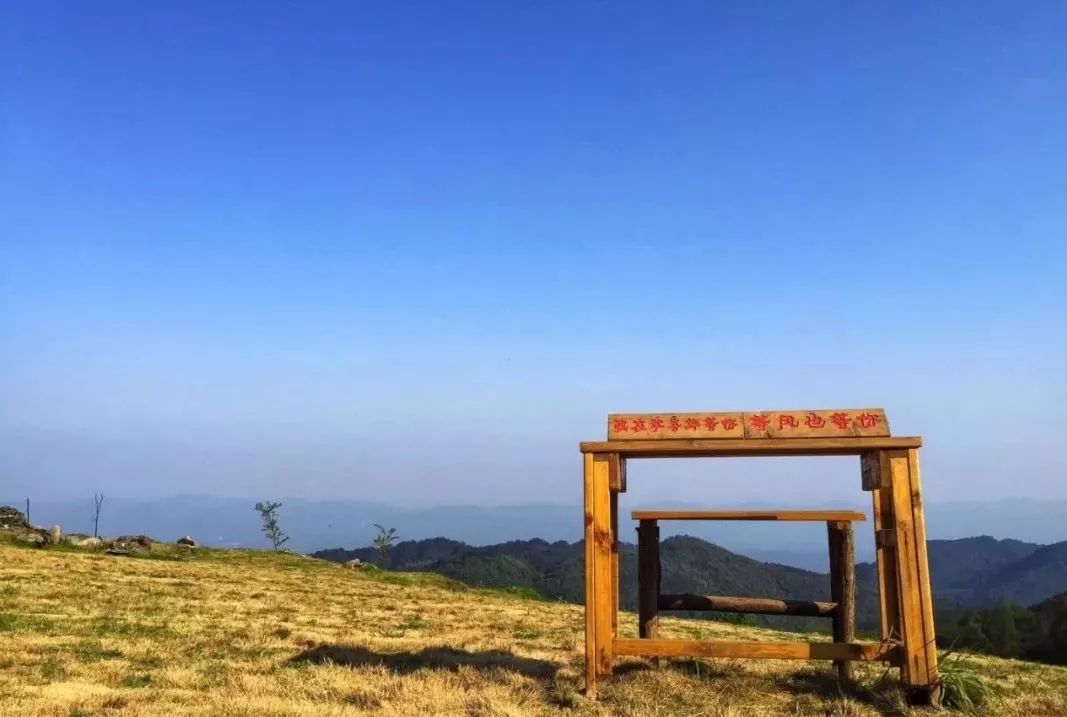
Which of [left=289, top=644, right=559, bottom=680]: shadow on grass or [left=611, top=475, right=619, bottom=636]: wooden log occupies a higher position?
[left=611, top=475, right=619, bottom=636]: wooden log

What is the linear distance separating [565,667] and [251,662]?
4.33 m

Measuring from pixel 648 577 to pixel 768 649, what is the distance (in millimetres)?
2865

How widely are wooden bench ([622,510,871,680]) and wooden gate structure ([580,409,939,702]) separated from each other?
5 centimetres

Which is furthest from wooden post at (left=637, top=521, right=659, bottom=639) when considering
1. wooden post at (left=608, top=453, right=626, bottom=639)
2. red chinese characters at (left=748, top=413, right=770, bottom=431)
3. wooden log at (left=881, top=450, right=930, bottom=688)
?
wooden log at (left=881, top=450, right=930, bottom=688)

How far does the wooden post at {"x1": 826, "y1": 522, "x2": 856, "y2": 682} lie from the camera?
1052 cm

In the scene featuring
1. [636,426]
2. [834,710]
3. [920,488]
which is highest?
[636,426]

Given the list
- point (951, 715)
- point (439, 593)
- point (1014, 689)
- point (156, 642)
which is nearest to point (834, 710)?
point (951, 715)

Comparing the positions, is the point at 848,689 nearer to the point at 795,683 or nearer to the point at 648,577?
the point at 795,683

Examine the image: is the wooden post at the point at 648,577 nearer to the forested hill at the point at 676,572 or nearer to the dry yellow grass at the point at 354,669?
the dry yellow grass at the point at 354,669

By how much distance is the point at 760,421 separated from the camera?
904 cm

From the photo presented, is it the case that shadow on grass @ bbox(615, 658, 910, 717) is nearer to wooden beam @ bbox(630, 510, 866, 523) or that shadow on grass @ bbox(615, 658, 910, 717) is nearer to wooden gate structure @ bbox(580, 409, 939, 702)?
wooden gate structure @ bbox(580, 409, 939, 702)

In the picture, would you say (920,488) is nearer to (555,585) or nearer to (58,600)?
(58,600)

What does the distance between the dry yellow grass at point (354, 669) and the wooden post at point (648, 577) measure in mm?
1074

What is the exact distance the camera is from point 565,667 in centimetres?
1068
